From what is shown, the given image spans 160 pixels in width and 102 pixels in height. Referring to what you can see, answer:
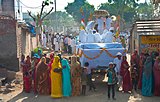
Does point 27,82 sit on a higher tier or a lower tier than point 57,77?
lower

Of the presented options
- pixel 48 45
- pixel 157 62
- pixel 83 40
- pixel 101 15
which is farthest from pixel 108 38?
pixel 48 45

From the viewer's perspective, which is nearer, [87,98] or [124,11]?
[87,98]

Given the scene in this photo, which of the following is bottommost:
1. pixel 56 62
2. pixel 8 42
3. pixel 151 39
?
pixel 56 62

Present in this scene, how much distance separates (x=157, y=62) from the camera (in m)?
9.58

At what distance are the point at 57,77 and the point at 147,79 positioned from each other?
3.08 metres

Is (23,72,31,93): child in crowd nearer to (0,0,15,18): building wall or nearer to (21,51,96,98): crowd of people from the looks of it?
(21,51,96,98): crowd of people

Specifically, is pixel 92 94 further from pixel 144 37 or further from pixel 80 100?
pixel 144 37

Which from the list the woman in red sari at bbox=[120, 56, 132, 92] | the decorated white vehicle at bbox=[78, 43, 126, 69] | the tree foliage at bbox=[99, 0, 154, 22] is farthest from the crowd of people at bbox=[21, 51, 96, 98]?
the tree foliage at bbox=[99, 0, 154, 22]

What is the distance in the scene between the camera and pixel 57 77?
9906mm

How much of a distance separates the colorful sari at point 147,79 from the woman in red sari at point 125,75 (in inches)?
24.7

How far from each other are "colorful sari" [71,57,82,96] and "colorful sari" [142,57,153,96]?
7.31 feet

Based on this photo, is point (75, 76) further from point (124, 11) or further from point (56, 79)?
point (124, 11)

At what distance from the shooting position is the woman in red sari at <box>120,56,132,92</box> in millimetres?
10281

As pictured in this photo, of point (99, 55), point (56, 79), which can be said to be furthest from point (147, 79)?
point (56, 79)
